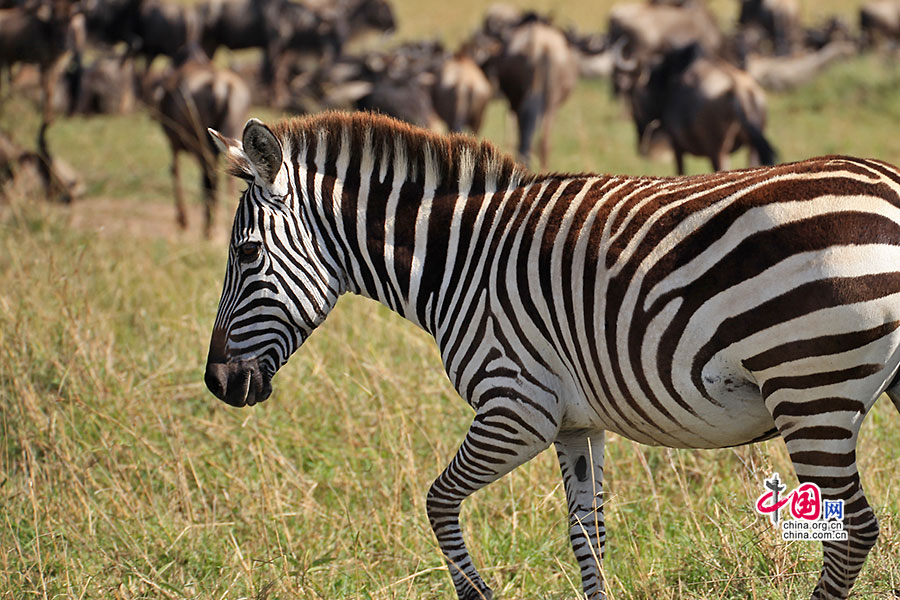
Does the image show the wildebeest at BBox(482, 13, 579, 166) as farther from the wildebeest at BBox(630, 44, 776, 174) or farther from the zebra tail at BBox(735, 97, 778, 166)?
the zebra tail at BBox(735, 97, 778, 166)

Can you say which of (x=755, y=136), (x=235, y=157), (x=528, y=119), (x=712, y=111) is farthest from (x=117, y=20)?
(x=235, y=157)

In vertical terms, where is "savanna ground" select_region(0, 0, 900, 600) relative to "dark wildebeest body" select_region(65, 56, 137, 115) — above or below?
above

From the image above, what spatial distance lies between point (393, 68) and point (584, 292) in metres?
15.1

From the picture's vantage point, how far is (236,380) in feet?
10.0

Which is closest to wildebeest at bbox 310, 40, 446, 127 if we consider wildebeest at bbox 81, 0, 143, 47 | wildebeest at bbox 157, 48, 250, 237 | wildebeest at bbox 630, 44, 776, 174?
wildebeest at bbox 157, 48, 250, 237

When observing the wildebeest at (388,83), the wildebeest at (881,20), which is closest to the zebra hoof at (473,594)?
the wildebeest at (388,83)

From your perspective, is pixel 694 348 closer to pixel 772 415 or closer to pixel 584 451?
pixel 772 415

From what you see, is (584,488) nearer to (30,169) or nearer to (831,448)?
(831,448)

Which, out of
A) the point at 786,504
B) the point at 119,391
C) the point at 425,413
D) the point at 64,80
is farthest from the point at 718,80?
the point at 64,80

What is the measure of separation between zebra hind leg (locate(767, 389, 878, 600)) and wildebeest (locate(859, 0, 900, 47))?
2499cm

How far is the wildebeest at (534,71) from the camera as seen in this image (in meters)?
12.8

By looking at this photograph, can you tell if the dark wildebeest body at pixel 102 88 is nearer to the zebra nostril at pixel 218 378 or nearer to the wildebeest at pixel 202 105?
the wildebeest at pixel 202 105

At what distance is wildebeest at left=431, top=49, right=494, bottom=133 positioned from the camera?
12.5 m

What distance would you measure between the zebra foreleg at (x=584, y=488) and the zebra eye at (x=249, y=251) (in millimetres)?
1146
